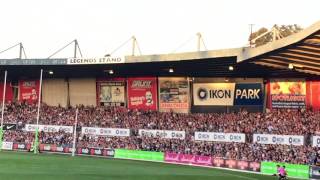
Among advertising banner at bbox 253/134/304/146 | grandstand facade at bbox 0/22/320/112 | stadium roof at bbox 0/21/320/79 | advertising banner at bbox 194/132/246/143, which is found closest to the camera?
stadium roof at bbox 0/21/320/79

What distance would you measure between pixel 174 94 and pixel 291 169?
21.2 m

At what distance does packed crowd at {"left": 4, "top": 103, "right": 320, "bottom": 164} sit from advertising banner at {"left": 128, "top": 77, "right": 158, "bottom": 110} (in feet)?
3.77

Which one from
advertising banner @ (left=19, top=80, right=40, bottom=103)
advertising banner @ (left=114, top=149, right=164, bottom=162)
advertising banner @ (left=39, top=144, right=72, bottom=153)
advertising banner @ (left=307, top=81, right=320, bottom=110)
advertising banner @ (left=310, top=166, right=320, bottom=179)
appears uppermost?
advertising banner @ (left=19, top=80, right=40, bottom=103)

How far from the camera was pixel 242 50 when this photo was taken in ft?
135

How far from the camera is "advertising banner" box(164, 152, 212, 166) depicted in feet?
153

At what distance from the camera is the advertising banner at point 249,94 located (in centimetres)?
5322

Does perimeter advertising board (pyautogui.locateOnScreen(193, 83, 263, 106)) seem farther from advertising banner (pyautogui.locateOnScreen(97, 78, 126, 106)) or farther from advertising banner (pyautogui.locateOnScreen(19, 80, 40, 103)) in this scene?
advertising banner (pyautogui.locateOnScreen(19, 80, 40, 103))

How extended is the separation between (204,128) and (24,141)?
2141 centimetres

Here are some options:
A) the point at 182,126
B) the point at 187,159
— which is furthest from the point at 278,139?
the point at 182,126

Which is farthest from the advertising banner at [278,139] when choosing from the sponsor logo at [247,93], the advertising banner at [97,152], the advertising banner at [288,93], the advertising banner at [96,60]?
the advertising banner at [97,152]

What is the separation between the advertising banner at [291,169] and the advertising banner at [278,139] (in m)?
5.00

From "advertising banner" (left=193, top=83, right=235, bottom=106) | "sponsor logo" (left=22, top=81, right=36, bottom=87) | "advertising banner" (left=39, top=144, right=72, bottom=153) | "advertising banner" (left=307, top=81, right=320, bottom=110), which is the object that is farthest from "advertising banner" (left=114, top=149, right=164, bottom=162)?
"sponsor logo" (left=22, top=81, right=36, bottom=87)

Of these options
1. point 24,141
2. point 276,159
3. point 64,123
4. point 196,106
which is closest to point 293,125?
point 276,159

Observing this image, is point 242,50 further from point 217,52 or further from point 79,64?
point 79,64
